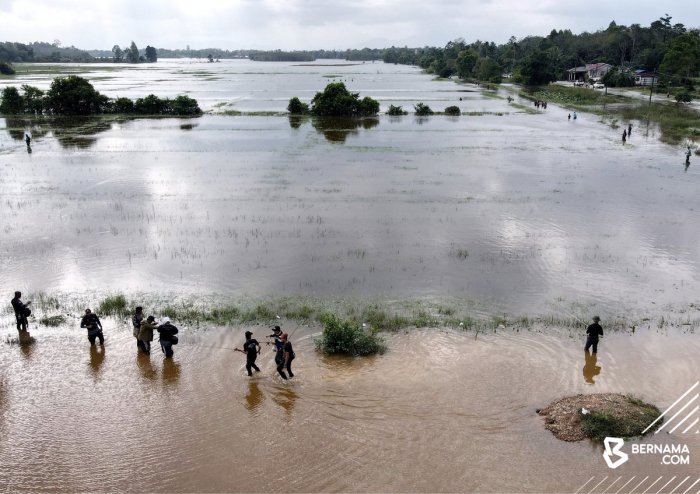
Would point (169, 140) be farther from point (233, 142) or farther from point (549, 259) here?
point (549, 259)

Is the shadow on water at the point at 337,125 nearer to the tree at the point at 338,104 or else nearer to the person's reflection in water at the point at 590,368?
the tree at the point at 338,104

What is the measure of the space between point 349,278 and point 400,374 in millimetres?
6354

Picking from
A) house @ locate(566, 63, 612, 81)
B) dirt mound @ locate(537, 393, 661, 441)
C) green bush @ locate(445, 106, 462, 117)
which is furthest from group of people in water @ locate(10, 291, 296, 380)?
house @ locate(566, 63, 612, 81)

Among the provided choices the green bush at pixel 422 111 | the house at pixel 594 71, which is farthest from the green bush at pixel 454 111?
the house at pixel 594 71

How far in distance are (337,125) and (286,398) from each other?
47.1 m

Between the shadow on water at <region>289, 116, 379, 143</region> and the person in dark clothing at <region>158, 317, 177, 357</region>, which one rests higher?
the shadow on water at <region>289, 116, 379, 143</region>

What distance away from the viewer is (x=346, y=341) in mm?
13422

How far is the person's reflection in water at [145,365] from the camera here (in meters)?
12.5

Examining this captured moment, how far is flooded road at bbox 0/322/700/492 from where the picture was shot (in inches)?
374

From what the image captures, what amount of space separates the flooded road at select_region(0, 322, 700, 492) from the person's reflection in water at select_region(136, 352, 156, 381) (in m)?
0.05

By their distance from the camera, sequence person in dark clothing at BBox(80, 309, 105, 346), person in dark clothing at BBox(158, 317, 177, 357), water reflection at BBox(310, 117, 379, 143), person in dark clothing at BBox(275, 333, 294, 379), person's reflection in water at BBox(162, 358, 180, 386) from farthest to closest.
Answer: water reflection at BBox(310, 117, 379, 143) < person in dark clothing at BBox(80, 309, 105, 346) < person in dark clothing at BBox(158, 317, 177, 357) < person's reflection in water at BBox(162, 358, 180, 386) < person in dark clothing at BBox(275, 333, 294, 379)

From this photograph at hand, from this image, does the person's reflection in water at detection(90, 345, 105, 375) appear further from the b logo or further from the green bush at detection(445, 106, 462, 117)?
the green bush at detection(445, 106, 462, 117)

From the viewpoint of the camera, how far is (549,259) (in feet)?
65.2

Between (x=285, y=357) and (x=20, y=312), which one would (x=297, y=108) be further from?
(x=285, y=357)
